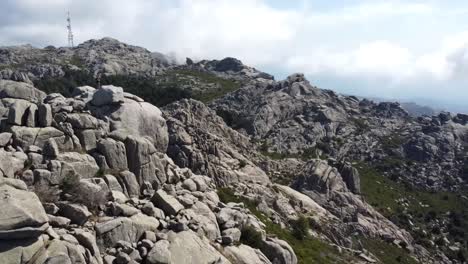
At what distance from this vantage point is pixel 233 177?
103 meters

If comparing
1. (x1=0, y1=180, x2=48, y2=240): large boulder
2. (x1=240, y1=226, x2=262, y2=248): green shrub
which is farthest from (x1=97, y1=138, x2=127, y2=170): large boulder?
(x1=0, y1=180, x2=48, y2=240): large boulder

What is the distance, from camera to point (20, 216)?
39438 mm

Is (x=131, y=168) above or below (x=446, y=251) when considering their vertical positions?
above

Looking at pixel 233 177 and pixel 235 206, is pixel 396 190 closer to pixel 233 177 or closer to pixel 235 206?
pixel 233 177

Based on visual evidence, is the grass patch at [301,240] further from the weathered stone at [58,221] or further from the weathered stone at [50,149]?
the weathered stone at [58,221]

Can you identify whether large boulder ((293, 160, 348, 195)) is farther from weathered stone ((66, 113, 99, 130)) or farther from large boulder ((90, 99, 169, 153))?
weathered stone ((66, 113, 99, 130))

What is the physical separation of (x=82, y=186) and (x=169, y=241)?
10527 mm

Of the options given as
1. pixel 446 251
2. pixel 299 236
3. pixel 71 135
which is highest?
A: pixel 71 135

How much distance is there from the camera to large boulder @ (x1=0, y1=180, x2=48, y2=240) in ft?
127

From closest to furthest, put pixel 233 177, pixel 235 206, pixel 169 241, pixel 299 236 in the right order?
pixel 169 241 < pixel 235 206 < pixel 299 236 < pixel 233 177

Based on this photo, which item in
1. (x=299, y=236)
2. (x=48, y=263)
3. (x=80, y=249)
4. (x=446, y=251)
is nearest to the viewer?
(x=48, y=263)

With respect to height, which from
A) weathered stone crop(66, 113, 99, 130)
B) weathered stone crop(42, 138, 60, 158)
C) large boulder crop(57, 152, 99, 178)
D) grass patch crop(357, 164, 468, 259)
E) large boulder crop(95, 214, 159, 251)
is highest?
weathered stone crop(66, 113, 99, 130)

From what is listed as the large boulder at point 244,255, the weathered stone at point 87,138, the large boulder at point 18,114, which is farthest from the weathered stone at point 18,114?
the large boulder at point 244,255

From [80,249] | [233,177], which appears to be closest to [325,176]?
[233,177]
